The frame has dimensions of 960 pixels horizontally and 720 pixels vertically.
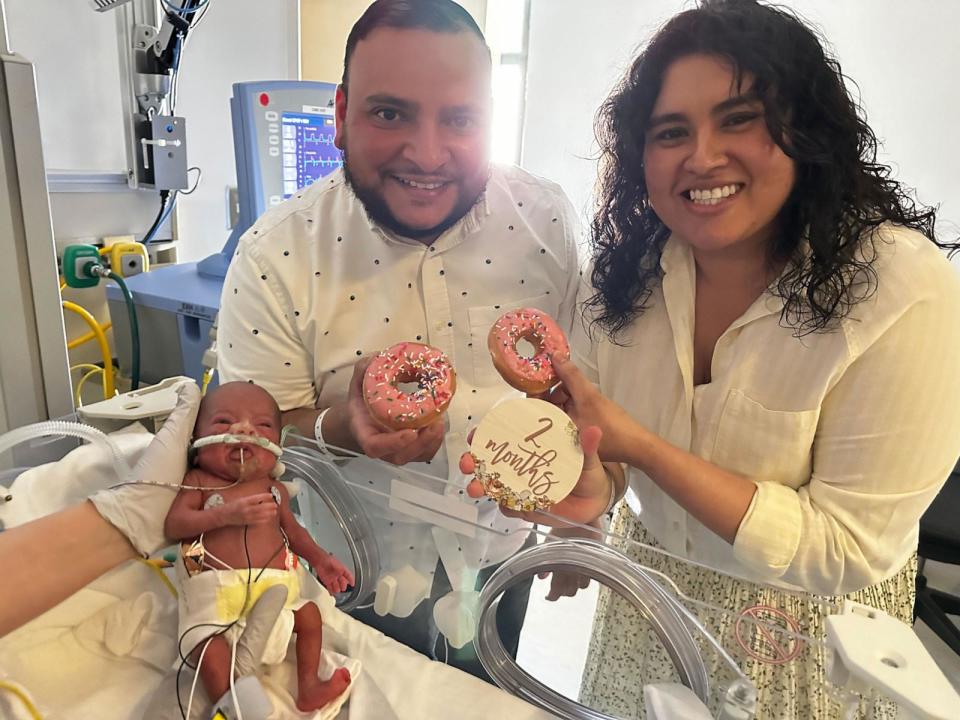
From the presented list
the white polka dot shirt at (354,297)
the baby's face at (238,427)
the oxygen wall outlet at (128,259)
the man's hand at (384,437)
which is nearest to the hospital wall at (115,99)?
the oxygen wall outlet at (128,259)

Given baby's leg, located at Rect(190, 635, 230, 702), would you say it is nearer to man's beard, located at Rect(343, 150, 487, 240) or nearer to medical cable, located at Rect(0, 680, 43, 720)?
medical cable, located at Rect(0, 680, 43, 720)

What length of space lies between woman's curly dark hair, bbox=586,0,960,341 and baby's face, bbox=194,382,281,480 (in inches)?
25.5

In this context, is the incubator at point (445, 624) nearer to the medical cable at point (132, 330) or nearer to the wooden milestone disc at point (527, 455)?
the wooden milestone disc at point (527, 455)

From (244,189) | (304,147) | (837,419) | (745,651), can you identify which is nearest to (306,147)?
(304,147)

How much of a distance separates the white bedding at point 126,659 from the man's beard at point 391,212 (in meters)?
0.54

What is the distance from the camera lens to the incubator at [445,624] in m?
0.70

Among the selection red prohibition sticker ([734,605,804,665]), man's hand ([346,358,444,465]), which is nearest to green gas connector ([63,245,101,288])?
man's hand ([346,358,444,465])

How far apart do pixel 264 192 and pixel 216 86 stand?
0.95 m

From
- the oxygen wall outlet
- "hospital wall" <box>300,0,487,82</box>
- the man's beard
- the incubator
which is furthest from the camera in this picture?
"hospital wall" <box>300,0,487,82</box>

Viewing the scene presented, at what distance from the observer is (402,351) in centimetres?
86

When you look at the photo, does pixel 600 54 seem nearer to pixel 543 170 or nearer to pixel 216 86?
pixel 543 170

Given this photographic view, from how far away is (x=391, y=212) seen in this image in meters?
1.06

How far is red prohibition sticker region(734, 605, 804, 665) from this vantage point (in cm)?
73

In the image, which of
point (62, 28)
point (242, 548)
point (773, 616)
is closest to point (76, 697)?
point (242, 548)
